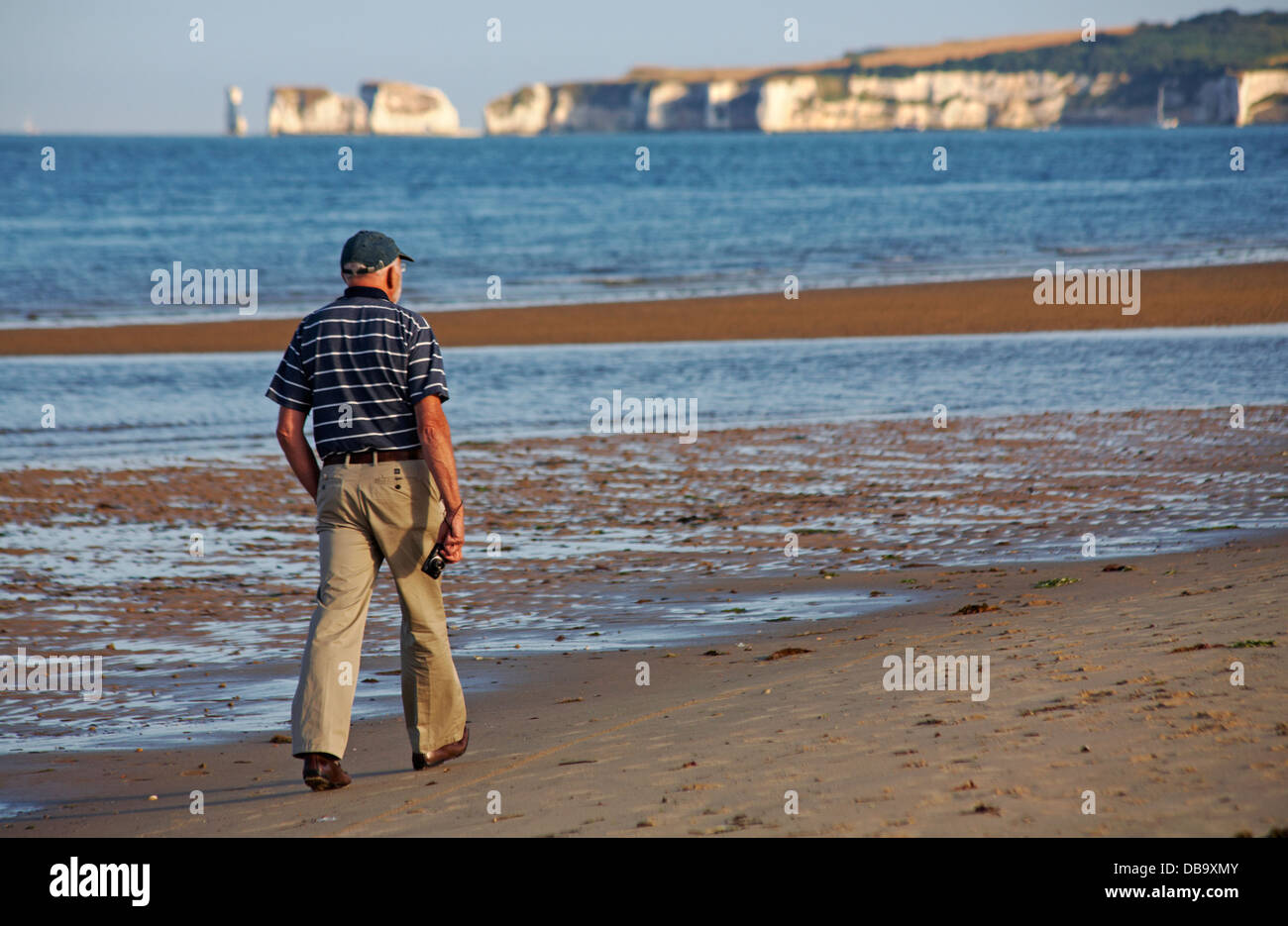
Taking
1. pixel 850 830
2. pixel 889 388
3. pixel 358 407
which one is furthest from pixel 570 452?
pixel 850 830

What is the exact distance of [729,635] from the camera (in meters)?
7.10

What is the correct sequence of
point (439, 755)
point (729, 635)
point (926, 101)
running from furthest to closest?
point (926, 101) < point (729, 635) < point (439, 755)

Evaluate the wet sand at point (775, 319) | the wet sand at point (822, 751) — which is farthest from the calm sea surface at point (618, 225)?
the wet sand at point (822, 751)

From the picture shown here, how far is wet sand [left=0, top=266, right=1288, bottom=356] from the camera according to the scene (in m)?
Answer: 21.0

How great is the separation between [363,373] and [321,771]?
137cm

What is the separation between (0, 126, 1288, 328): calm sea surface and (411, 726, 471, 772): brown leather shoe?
20.6 metres

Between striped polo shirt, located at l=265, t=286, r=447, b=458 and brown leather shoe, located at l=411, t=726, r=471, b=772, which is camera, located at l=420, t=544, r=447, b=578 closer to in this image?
striped polo shirt, located at l=265, t=286, r=447, b=458

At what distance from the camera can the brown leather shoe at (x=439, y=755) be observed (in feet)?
17.0

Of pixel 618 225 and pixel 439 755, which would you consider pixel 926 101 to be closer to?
pixel 618 225

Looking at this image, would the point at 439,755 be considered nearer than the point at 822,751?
No

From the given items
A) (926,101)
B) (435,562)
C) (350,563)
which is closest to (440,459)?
(435,562)

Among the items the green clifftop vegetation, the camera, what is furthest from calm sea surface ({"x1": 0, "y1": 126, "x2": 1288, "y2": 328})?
the green clifftop vegetation
